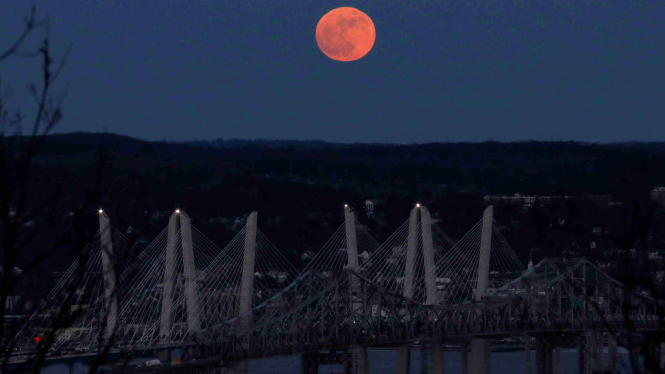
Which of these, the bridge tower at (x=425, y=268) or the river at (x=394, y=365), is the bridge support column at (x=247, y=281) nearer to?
the bridge tower at (x=425, y=268)

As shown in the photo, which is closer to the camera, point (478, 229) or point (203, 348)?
point (203, 348)

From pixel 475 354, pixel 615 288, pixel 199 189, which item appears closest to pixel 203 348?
pixel 475 354

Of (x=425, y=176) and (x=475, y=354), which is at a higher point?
(x=425, y=176)

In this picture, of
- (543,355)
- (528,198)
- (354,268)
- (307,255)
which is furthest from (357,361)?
(528,198)

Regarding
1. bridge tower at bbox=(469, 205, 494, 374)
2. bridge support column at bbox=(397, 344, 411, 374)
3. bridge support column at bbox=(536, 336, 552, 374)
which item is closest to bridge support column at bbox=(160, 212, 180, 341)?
bridge support column at bbox=(397, 344, 411, 374)

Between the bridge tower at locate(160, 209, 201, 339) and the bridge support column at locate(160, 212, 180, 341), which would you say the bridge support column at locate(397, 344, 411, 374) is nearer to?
the bridge tower at locate(160, 209, 201, 339)

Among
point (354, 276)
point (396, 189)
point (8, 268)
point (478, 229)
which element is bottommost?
point (8, 268)

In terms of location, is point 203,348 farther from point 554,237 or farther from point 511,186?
point 511,186

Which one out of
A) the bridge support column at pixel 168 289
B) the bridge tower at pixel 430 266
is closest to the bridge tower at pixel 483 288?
the bridge tower at pixel 430 266

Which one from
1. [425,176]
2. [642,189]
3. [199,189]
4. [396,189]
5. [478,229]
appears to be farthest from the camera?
[425,176]
